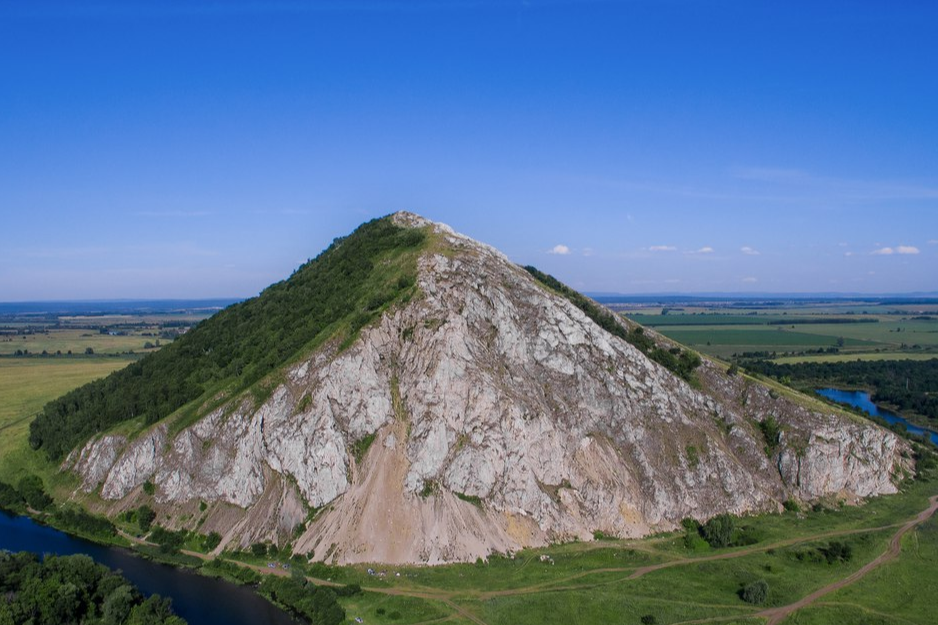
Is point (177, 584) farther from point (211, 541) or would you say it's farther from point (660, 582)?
point (660, 582)

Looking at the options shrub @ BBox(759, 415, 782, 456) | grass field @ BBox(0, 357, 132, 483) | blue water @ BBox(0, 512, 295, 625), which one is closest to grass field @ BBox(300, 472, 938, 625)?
blue water @ BBox(0, 512, 295, 625)

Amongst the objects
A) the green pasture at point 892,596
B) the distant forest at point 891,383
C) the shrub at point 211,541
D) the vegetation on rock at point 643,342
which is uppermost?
the vegetation on rock at point 643,342

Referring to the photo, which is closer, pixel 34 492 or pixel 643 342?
pixel 34 492

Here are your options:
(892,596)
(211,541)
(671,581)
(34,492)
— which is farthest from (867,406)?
(34,492)

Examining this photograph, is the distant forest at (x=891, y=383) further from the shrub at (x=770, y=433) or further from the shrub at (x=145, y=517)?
the shrub at (x=145, y=517)

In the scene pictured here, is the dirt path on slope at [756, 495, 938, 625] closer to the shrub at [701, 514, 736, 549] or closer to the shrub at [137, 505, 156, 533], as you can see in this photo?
the shrub at [701, 514, 736, 549]

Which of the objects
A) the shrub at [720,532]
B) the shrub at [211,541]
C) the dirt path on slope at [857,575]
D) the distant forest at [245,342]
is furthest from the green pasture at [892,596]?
the distant forest at [245,342]
